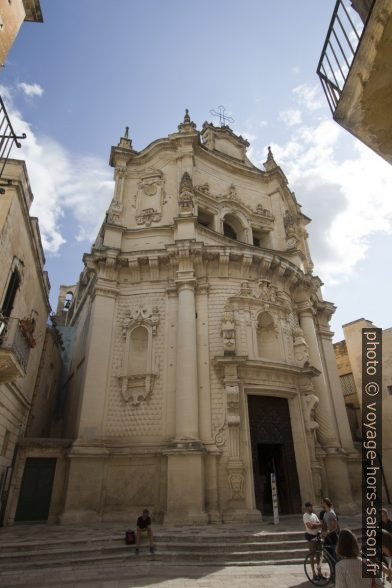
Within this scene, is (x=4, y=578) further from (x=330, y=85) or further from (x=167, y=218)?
(x=167, y=218)

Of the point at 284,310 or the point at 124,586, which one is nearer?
the point at 124,586

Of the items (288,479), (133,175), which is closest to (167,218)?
(133,175)

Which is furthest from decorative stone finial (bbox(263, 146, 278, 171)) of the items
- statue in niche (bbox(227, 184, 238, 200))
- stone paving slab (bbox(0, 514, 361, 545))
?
stone paving slab (bbox(0, 514, 361, 545))

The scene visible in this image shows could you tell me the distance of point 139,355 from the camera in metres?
14.7

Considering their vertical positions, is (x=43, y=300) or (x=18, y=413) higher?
(x=43, y=300)

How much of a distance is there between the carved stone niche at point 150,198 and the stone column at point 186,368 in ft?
14.1

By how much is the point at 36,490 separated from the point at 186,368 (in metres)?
6.45

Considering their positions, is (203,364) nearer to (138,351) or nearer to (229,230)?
(138,351)

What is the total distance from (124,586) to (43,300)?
10777mm

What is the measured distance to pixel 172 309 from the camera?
15.0 meters

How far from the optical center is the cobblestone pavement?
632 cm

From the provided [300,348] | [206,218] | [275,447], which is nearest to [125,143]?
[206,218]

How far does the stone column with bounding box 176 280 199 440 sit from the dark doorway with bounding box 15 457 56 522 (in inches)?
186

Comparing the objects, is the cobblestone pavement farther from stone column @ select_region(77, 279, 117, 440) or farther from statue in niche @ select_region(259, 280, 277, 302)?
statue in niche @ select_region(259, 280, 277, 302)
